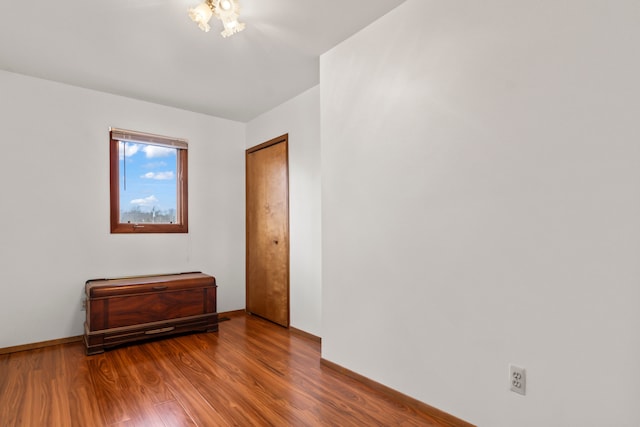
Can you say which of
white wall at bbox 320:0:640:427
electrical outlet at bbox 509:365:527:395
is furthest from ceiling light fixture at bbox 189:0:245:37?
electrical outlet at bbox 509:365:527:395

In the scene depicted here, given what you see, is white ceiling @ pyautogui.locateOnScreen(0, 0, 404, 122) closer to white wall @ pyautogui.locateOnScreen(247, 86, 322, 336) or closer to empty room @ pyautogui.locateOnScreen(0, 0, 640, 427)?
empty room @ pyautogui.locateOnScreen(0, 0, 640, 427)

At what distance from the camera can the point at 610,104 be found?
4.43 ft

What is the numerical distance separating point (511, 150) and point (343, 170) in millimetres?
1200

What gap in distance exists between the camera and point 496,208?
1.69 metres

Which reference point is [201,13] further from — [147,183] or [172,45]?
[147,183]

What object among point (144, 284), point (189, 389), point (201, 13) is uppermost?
point (201, 13)

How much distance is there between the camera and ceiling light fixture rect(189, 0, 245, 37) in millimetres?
2004

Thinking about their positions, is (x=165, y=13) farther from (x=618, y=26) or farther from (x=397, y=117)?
(x=618, y=26)

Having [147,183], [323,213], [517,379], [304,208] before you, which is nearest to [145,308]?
[147,183]

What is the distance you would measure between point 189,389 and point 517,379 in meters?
1.95

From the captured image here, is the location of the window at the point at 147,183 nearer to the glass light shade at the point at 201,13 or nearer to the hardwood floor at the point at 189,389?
the hardwood floor at the point at 189,389

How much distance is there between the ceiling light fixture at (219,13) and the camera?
2.00m

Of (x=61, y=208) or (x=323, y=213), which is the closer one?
(x=323, y=213)

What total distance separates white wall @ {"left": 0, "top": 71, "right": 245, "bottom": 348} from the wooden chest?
24 centimetres
